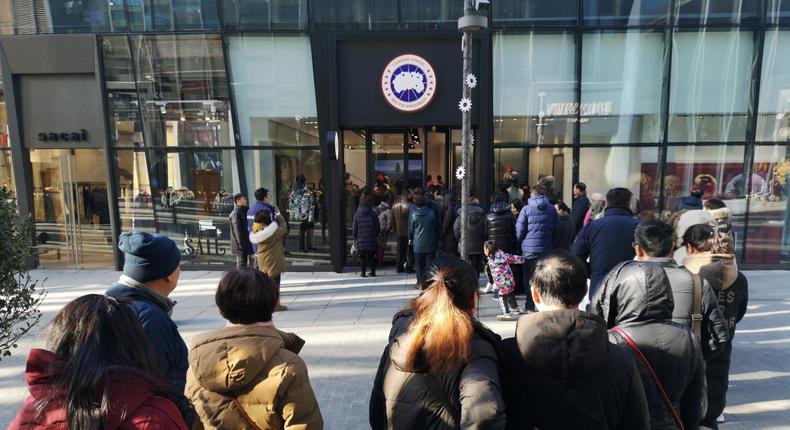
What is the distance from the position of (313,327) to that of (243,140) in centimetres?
553

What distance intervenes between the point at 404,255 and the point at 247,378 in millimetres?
8214

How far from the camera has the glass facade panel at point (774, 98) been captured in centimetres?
1005

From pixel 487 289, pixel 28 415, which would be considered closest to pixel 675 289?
pixel 28 415

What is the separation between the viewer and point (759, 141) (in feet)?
33.3

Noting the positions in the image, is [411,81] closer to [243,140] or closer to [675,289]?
[243,140]

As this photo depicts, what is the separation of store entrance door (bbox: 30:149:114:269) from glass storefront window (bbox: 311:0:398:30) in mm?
6230

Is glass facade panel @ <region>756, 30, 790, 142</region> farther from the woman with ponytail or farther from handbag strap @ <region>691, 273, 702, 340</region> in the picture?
the woman with ponytail

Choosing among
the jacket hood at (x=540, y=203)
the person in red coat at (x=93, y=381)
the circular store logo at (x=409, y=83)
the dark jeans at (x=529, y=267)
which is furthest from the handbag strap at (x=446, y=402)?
the circular store logo at (x=409, y=83)

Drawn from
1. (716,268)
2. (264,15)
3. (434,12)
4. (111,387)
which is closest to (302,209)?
(264,15)

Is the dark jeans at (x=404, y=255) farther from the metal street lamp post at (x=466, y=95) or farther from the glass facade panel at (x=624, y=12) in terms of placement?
the glass facade panel at (x=624, y=12)

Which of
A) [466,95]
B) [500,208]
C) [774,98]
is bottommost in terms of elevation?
[500,208]

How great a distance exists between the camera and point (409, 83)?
993cm

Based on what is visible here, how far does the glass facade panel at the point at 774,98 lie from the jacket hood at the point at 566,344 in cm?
1112

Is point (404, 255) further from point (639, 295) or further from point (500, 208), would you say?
point (639, 295)
